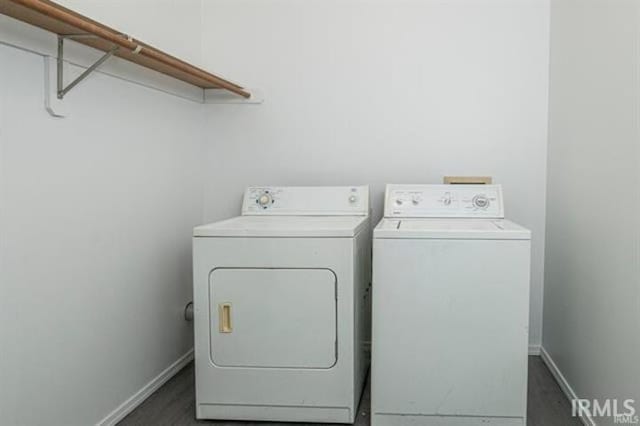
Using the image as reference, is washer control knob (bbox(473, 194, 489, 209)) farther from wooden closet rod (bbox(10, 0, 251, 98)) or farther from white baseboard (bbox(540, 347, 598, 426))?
wooden closet rod (bbox(10, 0, 251, 98))

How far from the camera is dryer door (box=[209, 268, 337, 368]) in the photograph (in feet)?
7.50

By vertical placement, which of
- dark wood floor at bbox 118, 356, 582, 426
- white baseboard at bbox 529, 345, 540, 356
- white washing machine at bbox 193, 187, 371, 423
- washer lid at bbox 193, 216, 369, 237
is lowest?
dark wood floor at bbox 118, 356, 582, 426

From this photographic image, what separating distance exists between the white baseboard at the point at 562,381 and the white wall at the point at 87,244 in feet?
6.13

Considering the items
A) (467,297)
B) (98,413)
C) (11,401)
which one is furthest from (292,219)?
(11,401)

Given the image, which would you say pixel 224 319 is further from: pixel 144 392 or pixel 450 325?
pixel 450 325

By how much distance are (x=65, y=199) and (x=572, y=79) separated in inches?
86.7

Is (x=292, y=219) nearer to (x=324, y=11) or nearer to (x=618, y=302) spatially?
(x=324, y=11)

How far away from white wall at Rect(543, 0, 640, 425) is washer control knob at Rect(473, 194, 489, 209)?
0.36 metres

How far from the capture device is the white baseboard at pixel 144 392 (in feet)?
7.54

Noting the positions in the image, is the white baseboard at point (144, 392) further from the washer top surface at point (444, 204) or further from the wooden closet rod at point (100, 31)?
the wooden closet rod at point (100, 31)

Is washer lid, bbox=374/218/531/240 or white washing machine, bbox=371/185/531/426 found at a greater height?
washer lid, bbox=374/218/531/240

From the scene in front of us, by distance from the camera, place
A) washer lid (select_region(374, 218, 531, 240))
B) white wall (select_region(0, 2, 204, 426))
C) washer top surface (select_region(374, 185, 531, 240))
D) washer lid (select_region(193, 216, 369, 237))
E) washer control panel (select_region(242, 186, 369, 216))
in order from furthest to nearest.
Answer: washer control panel (select_region(242, 186, 369, 216)) → washer top surface (select_region(374, 185, 531, 240)) → washer lid (select_region(193, 216, 369, 237)) → washer lid (select_region(374, 218, 531, 240)) → white wall (select_region(0, 2, 204, 426))

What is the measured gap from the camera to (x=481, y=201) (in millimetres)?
2816

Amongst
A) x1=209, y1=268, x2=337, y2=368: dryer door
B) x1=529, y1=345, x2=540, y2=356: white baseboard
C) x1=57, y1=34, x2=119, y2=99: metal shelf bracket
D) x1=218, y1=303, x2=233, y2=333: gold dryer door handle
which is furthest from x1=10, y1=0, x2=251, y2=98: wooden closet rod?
x1=529, y1=345, x2=540, y2=356: white baseboard
